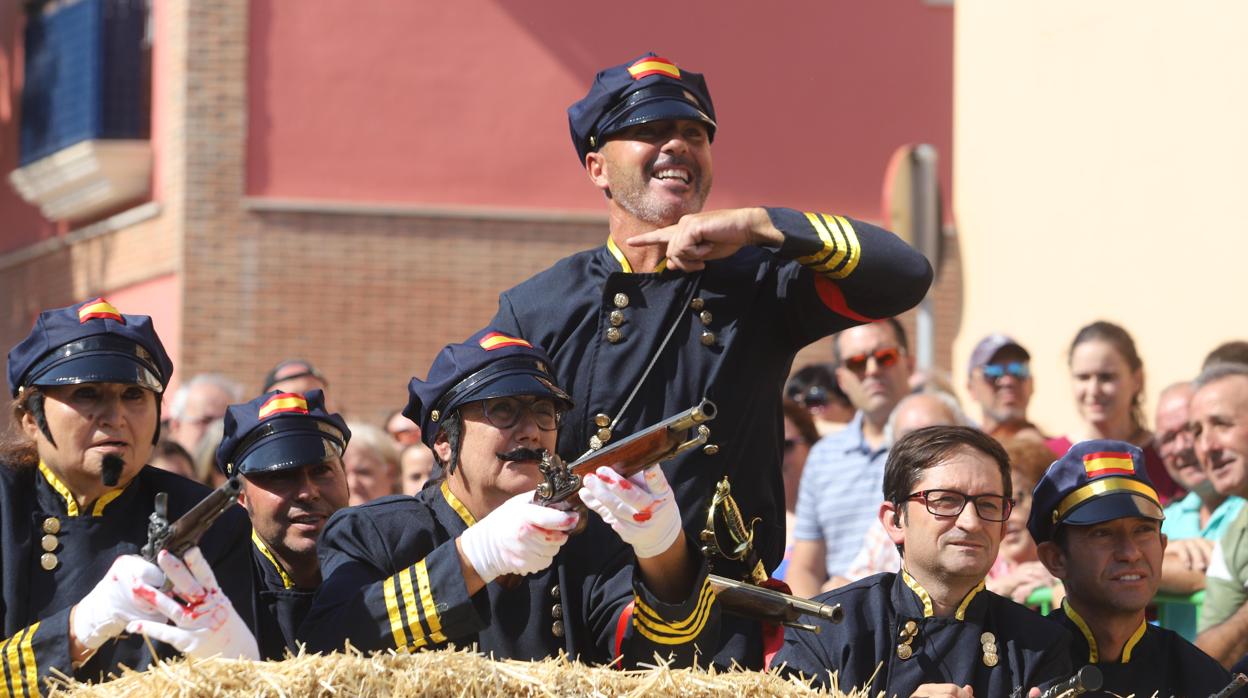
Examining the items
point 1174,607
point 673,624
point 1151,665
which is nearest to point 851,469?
point 1174,607

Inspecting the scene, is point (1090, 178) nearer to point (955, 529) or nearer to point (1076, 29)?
point (1076, 29)

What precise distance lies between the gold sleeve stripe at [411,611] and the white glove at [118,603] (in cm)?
61

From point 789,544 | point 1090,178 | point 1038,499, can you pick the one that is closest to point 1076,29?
point 1090,178

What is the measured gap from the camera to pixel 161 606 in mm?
4039

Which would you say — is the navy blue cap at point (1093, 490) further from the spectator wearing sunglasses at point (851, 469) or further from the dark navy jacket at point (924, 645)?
the spectator wearing sunglasses at point (851, 469)

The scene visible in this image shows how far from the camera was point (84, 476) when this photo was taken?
489 centimetres

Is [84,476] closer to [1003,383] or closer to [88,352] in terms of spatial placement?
[88,352]

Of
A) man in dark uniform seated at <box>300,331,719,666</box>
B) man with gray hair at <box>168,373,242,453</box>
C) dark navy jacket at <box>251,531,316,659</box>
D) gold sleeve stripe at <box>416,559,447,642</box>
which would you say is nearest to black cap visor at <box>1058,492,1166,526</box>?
man in dark uniform seated at <box>300,331,719,666</box>

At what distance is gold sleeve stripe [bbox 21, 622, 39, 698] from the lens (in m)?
4.43

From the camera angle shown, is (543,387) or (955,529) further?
(955,529)

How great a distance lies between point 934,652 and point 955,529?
0.32 meters

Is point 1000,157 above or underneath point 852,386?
above

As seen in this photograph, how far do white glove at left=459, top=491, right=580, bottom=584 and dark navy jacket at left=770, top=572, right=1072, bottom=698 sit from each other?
87 cm

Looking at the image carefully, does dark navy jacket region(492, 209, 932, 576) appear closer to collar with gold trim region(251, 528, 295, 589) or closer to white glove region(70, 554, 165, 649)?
collar with gold trim region(251, 528, 295, 589)
